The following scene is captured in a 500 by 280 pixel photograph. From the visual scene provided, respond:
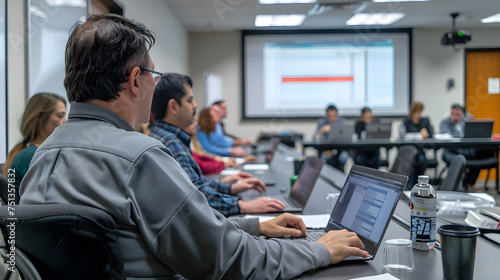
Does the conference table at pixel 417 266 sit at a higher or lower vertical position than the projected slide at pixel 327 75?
lower

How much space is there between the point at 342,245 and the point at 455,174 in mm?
1459

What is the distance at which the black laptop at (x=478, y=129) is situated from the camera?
553 cm

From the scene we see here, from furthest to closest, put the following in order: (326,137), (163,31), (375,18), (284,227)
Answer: (375,18) → (326,137) → (163,31) → (284,227)

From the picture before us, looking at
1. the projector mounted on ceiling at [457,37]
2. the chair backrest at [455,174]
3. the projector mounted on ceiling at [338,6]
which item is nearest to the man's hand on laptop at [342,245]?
the chair backrest at [455,174]

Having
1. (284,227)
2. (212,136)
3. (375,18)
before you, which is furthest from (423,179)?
(375,18)

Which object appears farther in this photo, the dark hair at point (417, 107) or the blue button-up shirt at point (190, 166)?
the dark hair at point (417, 107)

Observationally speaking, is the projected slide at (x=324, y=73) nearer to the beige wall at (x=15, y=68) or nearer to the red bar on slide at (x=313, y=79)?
the red bar on slide at (x=313, y=79)

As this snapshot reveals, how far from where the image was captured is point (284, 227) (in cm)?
133

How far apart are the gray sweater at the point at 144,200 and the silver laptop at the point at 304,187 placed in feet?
3.03

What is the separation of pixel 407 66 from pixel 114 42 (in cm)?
799

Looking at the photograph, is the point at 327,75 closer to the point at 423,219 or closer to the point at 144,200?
the point at 423,219

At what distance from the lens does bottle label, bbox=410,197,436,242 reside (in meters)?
1.21

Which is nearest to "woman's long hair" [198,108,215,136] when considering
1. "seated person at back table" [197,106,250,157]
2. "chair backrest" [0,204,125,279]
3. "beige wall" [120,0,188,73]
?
"seated person at back table" [197,106,250,157]

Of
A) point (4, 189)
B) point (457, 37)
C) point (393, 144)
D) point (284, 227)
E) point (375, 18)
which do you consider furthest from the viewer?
point (375, 18)
